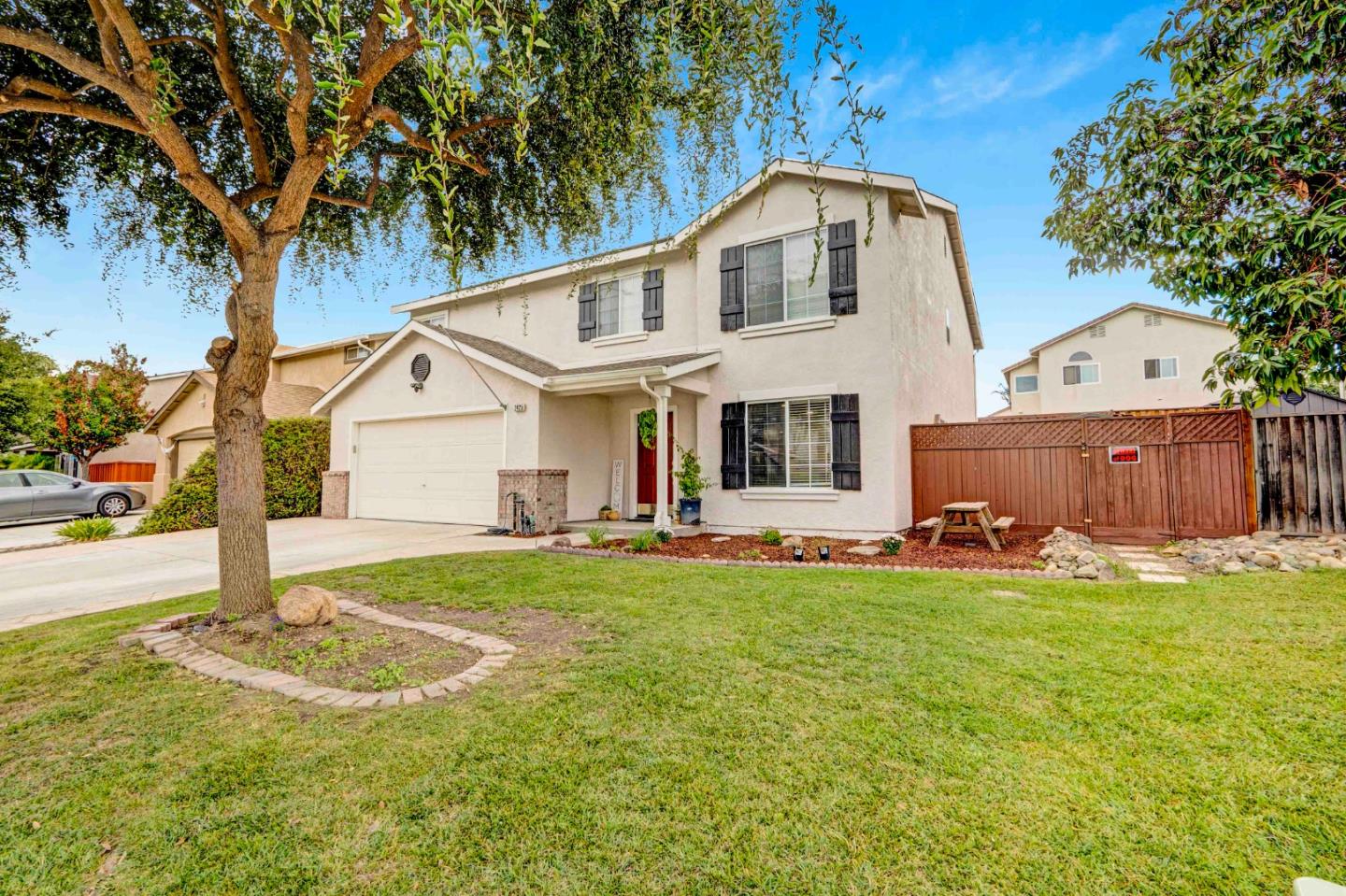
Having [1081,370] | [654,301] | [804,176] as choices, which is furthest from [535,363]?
[1081,370]

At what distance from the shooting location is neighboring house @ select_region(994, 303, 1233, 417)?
21.5 metres

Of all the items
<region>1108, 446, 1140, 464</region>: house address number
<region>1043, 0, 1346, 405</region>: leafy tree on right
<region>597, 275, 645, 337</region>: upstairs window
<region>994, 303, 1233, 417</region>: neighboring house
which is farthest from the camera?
<region>994, 303, 1233, 417</region>: neighboring house

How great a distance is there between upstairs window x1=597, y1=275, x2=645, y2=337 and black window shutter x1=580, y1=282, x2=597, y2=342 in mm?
104

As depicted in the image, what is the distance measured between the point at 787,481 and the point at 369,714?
8186 millimetres

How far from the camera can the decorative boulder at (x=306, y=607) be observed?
4.52 m

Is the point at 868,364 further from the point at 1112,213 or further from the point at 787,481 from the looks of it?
the point at 1112,213

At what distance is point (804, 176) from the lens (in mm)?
10227

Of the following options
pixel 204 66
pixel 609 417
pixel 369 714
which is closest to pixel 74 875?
pixel 369 714

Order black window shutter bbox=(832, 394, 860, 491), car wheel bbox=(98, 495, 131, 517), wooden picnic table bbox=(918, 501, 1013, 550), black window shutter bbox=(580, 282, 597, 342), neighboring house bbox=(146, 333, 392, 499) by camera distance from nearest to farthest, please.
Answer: wooden picnic table bbox=(918, 501, 1013, 550) → black window shutter bbox=(832, 394, 860, 491) → black window shutter bbox=(580, 282, 597, 342) → car wheel bbox=(98, 495, 131, 517) → neighboring house bbox=(146, 333, 392, 499)

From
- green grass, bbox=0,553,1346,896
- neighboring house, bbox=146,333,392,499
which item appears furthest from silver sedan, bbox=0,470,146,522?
green grass, bbox=0,553,1346,896

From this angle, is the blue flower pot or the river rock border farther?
the blue flower pot

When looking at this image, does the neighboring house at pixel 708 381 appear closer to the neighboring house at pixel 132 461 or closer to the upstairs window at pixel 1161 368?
the upstairs window at pixel 1161 368

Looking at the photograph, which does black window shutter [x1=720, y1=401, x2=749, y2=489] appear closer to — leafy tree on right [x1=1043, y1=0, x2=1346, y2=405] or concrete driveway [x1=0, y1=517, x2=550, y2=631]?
concrete driveway [x1=0, y1=517, x2=550, y2=631]

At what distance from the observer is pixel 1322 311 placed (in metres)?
4.95
